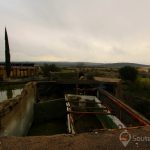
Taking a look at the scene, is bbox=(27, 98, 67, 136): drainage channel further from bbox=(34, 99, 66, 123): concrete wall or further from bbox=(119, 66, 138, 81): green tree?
bbox=(119, 66, 138, 81): green tree

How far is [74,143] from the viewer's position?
324cm

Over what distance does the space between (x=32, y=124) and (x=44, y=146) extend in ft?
25.4

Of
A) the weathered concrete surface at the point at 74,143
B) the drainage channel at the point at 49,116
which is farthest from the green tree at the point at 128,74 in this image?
the weathered concrete surface at the point at 74,143

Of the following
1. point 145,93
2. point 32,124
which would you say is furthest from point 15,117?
point 145,93

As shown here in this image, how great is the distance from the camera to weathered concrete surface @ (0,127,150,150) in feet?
10.3

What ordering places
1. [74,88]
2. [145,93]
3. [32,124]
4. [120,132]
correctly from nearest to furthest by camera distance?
[120,132]
[32,124]
[74,88]
[145,93]

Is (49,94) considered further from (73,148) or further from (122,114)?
(73,148)

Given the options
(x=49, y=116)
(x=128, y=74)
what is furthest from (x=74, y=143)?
(x=128, y=74)

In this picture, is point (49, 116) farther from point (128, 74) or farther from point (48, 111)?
point (128, 74)

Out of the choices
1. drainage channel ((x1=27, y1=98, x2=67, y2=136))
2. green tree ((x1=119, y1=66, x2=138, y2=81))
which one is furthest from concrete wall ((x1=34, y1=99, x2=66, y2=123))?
green tree ((x1=119, y1=66, x2=138, y2=81))

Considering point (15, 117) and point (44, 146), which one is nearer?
point (44, 146)

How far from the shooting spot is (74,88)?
16047mm

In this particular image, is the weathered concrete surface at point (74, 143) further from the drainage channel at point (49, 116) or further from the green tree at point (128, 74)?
the green tree at point (128, 74)

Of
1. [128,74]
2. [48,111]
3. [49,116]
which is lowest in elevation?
[49,116]
